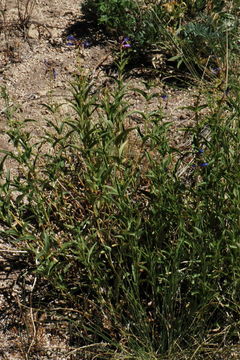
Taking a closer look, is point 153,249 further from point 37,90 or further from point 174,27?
point 174,27

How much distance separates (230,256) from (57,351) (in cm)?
94

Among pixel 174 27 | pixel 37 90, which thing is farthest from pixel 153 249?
pixel 174 27

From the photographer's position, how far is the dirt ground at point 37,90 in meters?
2.98

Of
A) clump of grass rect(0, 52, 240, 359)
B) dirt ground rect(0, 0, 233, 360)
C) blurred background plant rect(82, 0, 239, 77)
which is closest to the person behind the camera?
clump of grass rect(0, 52, 240, 359)

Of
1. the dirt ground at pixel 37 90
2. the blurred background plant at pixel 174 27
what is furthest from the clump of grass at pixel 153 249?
the blurred background plant at pixel 174 27

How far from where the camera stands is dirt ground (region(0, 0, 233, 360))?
9.78ft

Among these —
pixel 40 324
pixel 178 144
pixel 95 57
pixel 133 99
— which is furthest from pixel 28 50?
pixel 40 324

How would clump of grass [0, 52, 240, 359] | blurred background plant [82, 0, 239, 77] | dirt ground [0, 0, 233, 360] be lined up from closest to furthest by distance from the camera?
clump of grass [0, 52, 240, 359], dirt ground [0, 0, 233, 360], blurred background plant [82, 0, 239, 77]

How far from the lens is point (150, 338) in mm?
2883

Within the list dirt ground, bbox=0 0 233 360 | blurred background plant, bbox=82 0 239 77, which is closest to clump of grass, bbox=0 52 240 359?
dirt ground, bbox=0 0 233 360

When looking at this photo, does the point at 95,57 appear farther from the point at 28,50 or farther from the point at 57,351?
the point at 57,351

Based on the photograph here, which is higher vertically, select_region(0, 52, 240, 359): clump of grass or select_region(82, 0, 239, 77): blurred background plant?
select_region(82, 0, 239, 77): blurred background plant

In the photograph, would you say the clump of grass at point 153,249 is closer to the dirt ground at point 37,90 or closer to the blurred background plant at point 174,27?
the dirt ground at point 37,90

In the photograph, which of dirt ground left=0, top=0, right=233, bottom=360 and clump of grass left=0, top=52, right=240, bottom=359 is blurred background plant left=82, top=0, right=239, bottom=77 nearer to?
dirt ground left=0, top=0, right=233, bottom=360
